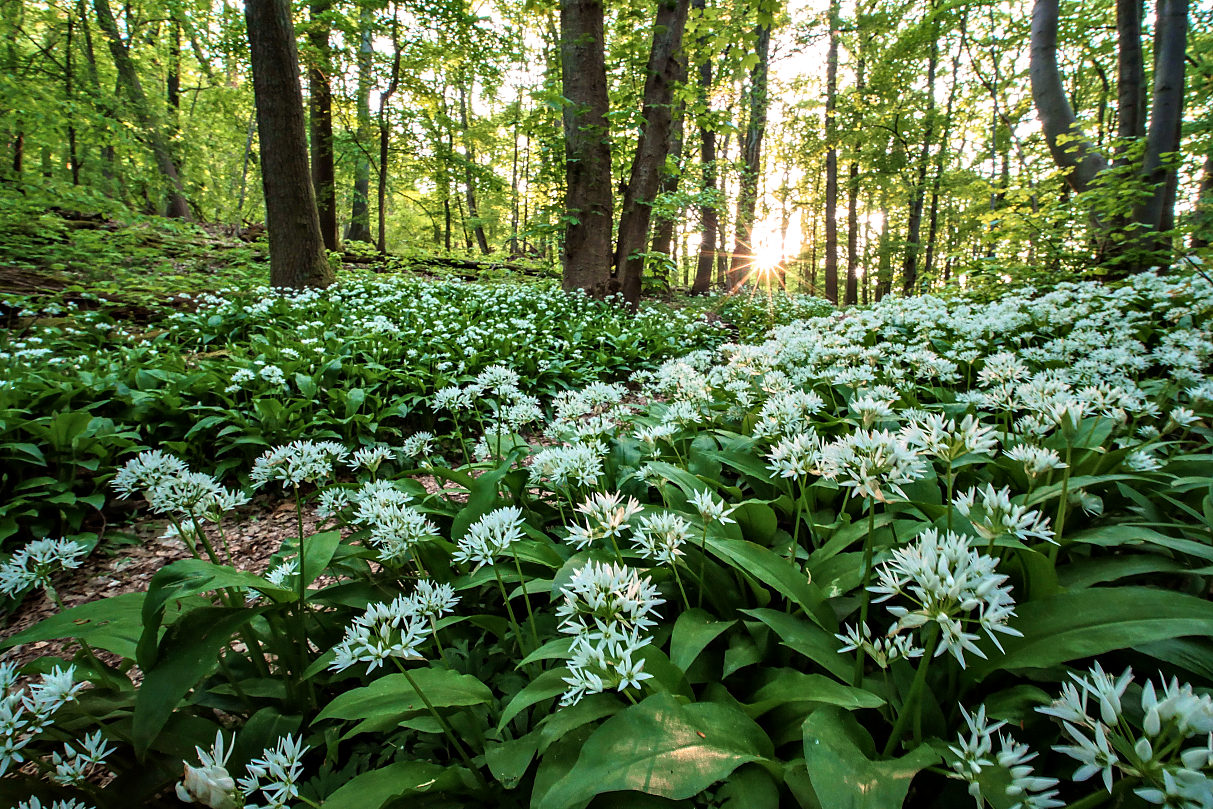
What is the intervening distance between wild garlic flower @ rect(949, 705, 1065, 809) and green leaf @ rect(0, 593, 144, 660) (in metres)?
1.96

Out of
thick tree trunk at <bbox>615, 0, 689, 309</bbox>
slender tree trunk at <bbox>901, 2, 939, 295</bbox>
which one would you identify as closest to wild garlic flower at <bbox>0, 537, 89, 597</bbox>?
thick tree trunk at <bbox>615, 0, 689, 309</bbox>

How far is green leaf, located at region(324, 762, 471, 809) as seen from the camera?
1019 millimetres

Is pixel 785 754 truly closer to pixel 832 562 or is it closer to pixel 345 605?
pixel 832 562

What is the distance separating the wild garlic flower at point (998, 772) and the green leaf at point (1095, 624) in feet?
0.80

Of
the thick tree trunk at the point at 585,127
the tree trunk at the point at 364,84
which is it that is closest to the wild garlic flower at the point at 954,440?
the thick tree trunk at the point at 585,127

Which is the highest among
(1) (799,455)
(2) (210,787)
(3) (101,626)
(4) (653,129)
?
(4) (653,129)

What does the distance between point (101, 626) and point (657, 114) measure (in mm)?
9132

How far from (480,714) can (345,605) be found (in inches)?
27.4

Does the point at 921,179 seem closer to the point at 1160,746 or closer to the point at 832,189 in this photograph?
the point at 832,189

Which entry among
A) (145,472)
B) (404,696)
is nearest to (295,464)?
(145,472)

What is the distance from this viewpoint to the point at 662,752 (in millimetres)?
912

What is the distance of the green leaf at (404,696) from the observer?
3.81ft

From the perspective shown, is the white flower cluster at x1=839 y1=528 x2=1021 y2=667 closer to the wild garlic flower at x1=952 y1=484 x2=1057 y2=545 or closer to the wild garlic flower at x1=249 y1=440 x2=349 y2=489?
the wild garlic flower at x1=952 y1=484 x2=1057 y2=545

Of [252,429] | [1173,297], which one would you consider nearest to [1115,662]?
[252,429]
